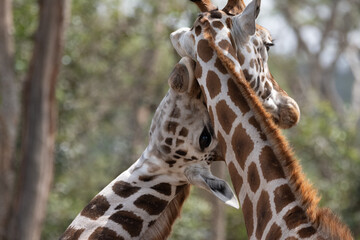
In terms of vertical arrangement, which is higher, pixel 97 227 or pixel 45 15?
pixel 45 15

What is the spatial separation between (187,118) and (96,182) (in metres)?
12.8

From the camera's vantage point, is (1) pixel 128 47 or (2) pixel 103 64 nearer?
(2) pixel 103 64

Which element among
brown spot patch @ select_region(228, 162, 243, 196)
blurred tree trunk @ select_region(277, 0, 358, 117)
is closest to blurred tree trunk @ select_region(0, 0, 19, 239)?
brown spot patch @ select_region(228, 162, 243, 196)

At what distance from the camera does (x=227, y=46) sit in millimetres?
3412

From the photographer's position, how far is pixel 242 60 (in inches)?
137

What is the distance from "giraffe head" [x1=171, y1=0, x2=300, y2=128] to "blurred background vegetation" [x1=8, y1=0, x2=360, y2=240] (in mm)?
6689

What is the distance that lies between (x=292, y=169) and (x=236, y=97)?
46 centimetres

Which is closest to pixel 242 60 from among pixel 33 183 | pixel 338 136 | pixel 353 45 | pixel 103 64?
pixel 33 183

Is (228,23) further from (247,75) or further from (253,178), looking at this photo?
(253,178)

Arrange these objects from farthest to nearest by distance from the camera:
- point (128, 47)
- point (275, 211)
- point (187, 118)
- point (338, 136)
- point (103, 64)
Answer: point (128, 47) < point (103, 64) < point (338, 136) < point (187, 118) < point (275, 211)

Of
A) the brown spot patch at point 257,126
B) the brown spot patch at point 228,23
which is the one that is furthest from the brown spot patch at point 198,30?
the brown spot patch at point 257,126

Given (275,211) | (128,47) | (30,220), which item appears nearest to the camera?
(275,211)

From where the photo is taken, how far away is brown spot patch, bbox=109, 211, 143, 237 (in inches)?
144

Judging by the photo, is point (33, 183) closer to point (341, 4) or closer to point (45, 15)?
point (45, 15)
